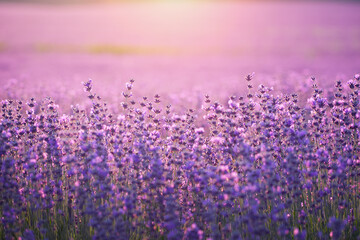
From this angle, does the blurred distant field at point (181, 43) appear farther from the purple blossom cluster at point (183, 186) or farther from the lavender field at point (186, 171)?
the purple blossom cluster at point (183, 186)

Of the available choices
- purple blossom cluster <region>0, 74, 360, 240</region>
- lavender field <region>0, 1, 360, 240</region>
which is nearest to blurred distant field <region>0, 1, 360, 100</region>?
lavender field <region>0, 1, 360, 240</region>

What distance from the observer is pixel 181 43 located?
28.8 meters

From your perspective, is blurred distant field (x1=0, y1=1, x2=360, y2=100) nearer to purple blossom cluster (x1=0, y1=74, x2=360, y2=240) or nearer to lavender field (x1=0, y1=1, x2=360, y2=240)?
lavender field (x1=0, y1=1, x2=360, y2=240)

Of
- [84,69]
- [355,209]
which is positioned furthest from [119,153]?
[84,69]

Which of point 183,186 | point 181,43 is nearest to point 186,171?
point 183,186

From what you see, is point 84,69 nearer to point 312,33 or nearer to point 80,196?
point 80,196

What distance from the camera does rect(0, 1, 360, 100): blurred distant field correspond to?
17.1 m

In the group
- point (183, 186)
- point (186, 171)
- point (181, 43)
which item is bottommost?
point (183, 186)

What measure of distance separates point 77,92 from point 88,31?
26.8 metres

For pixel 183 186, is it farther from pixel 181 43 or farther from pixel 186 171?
pixel 181 43

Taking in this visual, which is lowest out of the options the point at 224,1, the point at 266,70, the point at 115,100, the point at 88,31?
the point at 115,100

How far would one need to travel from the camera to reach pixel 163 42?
29.8m

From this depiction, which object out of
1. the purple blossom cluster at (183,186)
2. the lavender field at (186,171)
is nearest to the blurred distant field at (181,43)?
the lavender field at (186,171)

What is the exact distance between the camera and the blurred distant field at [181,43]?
17.1 meters
